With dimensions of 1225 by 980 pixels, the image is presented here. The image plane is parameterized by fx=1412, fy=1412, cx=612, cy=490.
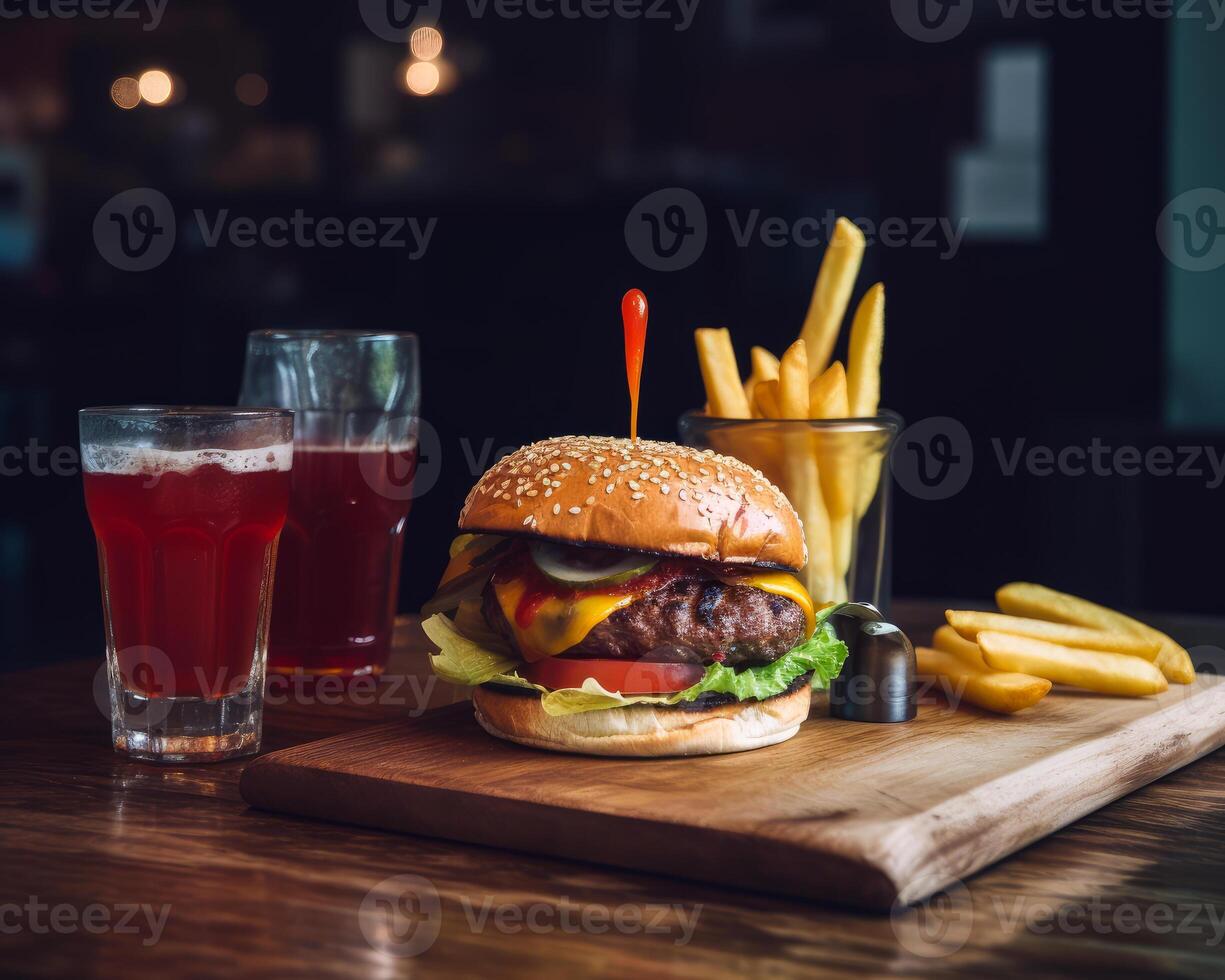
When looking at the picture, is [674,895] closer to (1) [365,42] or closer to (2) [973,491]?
(2) [973,491]

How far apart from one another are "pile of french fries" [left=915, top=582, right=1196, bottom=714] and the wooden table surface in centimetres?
35

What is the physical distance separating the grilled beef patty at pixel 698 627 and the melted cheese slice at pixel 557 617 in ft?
0.07

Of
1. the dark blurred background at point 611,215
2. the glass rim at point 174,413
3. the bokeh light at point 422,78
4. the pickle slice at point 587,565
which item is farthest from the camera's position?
the bokeh light at point 422,78

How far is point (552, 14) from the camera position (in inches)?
274

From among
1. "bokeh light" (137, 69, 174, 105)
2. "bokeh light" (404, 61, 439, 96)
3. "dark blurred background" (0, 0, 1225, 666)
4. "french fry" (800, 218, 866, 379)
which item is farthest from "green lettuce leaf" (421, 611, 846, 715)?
"bokeh light" (137, 69, 174, 105)

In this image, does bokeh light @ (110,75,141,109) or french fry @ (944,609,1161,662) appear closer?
french fry @ (944,609,1161,662)

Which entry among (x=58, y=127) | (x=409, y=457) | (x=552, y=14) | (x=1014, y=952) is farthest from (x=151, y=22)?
(x=1014, y=952)

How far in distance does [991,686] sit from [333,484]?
124 centimetres

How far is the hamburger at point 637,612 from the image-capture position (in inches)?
82.6

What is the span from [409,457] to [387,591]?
0.26 meters

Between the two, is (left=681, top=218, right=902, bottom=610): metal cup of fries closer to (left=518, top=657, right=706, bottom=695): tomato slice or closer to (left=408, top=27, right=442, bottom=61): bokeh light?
(left=518, top=657, right=706, bottom=695): tomato slice

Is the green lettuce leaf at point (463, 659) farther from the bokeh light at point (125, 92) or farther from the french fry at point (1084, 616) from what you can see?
the bokeh light at point (125, 92)

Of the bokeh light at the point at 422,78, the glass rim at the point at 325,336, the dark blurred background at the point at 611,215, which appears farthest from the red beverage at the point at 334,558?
the bokeh light at the point at 422,78

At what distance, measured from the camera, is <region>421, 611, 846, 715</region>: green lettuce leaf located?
81.5 inches
